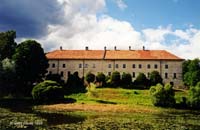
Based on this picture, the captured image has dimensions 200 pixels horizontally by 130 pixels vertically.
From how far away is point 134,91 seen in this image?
71.4 meters

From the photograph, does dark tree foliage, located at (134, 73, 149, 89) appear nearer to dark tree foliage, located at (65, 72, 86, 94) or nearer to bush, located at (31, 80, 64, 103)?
dark tree foliage, located at (65, 72, 86, 94)

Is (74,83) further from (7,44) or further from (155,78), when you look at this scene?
(155,78)

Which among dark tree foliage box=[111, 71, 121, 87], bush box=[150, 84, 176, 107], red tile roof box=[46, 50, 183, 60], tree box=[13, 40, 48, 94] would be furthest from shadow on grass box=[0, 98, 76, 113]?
red tile roof box=[46, 50, 183, 60]

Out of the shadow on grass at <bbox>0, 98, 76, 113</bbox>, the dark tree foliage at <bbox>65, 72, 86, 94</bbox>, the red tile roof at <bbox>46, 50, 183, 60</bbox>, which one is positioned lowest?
the shadow on grass at <bbox>0, 98, 76, 113</bbox>

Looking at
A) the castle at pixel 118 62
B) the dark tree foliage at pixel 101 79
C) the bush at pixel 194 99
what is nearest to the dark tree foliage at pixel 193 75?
the castle at pixel 118 62

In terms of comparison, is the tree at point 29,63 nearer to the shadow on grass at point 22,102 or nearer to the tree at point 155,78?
the shadow on grass at point 22,102

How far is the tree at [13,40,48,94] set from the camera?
240 feet

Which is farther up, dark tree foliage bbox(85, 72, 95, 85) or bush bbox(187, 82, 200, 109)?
dark tree foliage bbox(85, 72, 95, 85)

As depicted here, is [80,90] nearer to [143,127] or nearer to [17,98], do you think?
[17,98]

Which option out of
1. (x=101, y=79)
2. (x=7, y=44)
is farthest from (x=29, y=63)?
(x=101, y=79)

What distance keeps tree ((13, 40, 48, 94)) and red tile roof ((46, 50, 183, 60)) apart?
528 inches

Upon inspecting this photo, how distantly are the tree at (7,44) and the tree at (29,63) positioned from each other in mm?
3374

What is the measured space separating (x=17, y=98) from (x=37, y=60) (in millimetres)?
11285

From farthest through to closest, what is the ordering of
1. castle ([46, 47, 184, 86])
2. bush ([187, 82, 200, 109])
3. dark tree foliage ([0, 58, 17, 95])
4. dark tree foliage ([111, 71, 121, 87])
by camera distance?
1. castle ([46, 47, 184, 86])
2. dark tree foliage ([111, 71, 121, 87])
3. dark tree foliage ([0, 58, 17, 95])
4. bush ([187, 82, 200, 109])
